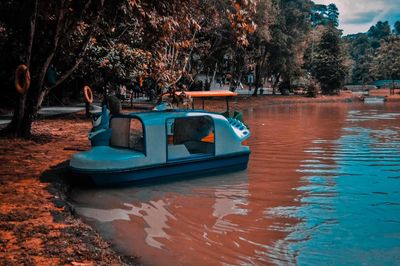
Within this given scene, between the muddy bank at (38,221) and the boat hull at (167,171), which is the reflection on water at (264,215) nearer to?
the boat hull at (167,171)

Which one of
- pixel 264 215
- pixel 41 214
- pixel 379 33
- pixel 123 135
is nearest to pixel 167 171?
pixel 123 135

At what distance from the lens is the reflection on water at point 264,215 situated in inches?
260

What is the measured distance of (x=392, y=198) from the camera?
9797 mm

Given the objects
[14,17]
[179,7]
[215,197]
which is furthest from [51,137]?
[215,197]

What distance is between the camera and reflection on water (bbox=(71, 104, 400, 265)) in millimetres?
6594

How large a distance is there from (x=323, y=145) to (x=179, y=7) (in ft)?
27.7

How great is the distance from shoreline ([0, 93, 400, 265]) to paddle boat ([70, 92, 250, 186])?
1034 mm

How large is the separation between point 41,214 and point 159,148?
3.73 meters

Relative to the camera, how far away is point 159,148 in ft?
34.1

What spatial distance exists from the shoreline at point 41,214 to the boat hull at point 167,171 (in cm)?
70

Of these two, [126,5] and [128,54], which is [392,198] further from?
[128,54]

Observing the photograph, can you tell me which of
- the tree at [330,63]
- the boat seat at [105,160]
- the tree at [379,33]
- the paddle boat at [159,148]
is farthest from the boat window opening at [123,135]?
the tree at [379,33]

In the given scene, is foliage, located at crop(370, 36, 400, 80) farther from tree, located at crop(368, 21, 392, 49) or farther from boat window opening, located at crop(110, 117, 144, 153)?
boat window opening, located at crop(110, 117, 144, 153)

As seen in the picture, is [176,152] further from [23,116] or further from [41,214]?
[23,116]
